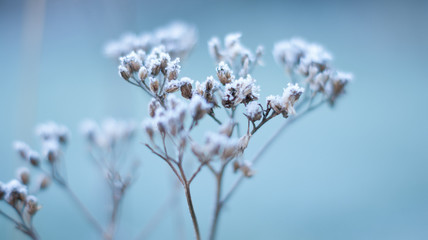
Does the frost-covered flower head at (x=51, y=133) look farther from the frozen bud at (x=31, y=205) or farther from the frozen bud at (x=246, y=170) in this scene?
the frozen bud at (x=246, y=170)

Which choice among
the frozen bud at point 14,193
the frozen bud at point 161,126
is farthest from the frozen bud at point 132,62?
the frozen bud at point 14,193

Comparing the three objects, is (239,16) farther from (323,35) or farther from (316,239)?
(316,239)

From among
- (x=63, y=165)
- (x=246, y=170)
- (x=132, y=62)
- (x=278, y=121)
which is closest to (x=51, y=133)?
(x=63, y=165)

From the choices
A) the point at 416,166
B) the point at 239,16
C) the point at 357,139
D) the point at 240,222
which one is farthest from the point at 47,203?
the point at 416,166

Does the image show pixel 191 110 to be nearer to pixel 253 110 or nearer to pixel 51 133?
pixel 253 110

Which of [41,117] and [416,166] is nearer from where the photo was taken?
[416,166]

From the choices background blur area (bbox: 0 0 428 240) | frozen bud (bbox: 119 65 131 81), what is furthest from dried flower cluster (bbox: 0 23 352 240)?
background blur area (bbox: 0 0 428 240)
